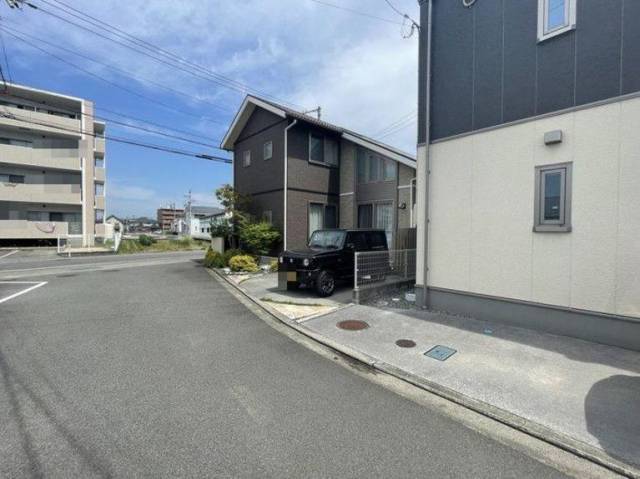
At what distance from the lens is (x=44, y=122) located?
2241 cm

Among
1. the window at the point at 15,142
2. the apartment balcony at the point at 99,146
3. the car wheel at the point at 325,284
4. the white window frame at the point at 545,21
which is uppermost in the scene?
the apartment balcony at the point at 99,146

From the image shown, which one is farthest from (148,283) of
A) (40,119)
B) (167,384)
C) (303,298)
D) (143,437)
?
(40,119)

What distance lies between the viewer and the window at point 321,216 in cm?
1271

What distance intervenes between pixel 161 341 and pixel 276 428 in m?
2.92

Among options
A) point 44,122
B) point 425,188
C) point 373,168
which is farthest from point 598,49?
point 44,122

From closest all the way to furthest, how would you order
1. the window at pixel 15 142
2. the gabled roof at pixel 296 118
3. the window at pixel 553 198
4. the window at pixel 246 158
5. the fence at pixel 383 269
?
1. the window at pixel 553 198
2. the fence at pixel 383 269
3. the gabled roof at pixel 296 118
4. the window at pixel 246 158
5. the window at pixel 15 142

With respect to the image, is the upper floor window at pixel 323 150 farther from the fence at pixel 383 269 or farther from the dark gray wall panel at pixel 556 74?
the dark gray wall panel at pixel 556 74

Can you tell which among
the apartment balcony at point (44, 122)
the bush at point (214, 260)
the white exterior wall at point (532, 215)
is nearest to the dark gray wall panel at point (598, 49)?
the white exterior wall at point (532, 215)

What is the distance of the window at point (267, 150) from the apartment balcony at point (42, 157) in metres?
18.8

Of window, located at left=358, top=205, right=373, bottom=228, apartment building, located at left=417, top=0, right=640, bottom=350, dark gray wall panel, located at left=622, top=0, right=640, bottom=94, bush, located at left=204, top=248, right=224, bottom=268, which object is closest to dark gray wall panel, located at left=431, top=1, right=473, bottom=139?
apartment building, located at left=417, top=0, right=640, bottom=350

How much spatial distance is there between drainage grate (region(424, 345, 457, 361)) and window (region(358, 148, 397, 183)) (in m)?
7.66

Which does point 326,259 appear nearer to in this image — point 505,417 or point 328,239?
point 328,239

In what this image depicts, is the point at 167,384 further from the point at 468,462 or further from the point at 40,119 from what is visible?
the point at 40,119

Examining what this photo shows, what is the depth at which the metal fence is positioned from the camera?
286 inches
